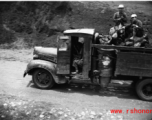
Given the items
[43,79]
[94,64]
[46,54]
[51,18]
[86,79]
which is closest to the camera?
[94,64]

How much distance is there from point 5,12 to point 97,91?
12748 millimetres

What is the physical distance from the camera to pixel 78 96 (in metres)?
7.40

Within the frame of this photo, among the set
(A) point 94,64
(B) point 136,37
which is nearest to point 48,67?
(A) point 94,64

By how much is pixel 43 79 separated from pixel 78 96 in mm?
1485

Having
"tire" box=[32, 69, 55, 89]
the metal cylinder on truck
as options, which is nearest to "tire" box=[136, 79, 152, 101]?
the metal cylinder on truck

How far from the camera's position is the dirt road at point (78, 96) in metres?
6.60

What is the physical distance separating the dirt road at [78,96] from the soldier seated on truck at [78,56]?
921 millimetres

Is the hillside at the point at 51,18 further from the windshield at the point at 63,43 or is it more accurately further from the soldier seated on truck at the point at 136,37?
the windshield at the point at 63,43

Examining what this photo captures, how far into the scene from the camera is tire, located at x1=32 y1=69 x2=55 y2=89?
7.78 m

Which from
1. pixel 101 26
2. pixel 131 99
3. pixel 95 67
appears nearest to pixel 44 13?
pixel 101 26

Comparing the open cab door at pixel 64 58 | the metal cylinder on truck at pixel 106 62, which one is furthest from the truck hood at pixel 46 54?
the metal cylinder on truck at pixel 106 62

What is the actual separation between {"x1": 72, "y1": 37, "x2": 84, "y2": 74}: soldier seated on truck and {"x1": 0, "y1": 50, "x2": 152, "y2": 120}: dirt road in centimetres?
92

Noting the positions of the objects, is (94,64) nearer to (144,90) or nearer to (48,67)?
(48,67)

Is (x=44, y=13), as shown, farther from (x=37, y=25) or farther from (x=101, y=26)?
(x=101, y=26)
